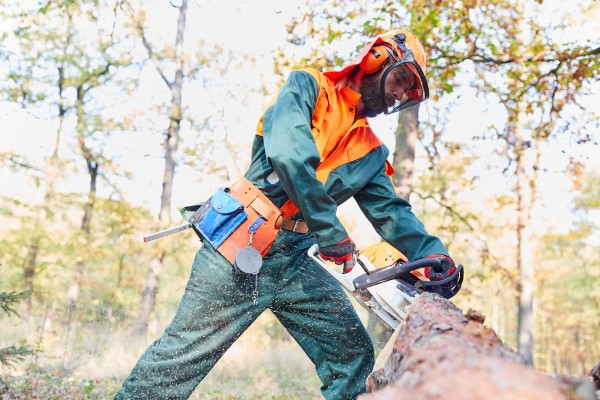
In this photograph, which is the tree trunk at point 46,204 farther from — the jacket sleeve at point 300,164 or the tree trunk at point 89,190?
the jacket sleeve at point 300,164

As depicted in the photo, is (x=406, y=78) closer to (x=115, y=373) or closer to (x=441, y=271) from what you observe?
(x=441, y=271)

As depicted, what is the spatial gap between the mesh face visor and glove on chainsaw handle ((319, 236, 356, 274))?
932mm

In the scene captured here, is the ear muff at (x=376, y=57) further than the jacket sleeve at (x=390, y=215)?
No

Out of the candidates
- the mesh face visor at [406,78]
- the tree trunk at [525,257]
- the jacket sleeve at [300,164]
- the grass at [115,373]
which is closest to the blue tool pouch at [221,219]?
the jacket sleeve at [300,164]

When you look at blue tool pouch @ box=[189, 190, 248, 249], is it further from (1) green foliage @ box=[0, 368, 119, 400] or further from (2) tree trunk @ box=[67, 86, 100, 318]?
(2) tree trunk @ box=[67, 86, 100, 318]

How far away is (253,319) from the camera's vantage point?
2.68m

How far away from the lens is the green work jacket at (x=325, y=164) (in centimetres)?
241

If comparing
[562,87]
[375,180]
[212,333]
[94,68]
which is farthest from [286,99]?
[94,68]

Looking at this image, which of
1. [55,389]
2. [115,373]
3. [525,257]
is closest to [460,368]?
[55,389]

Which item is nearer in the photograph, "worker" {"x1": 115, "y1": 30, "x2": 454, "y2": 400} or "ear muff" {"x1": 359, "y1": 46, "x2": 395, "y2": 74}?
"worker" {"x1": 115, "y1": 30, "x2": 454, "y2": 400}

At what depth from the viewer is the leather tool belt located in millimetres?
2727

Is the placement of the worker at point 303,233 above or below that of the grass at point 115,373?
above

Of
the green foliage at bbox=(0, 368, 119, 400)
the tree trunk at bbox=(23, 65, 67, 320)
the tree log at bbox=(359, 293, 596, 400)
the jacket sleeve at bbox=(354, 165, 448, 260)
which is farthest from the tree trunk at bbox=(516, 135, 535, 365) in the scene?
the tree log at bbox=(359, 293, 596, 400)

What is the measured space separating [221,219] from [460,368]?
194 centimetres
